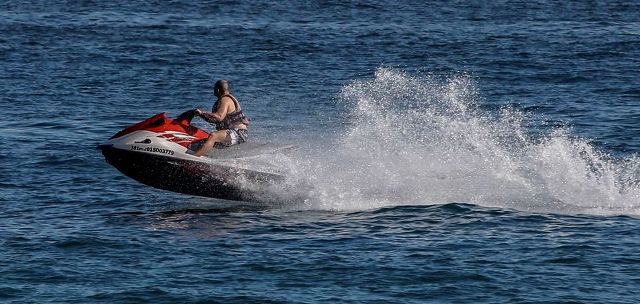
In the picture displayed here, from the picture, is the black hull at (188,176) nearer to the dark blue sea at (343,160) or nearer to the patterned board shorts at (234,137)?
the dark blue sea at (343,160)

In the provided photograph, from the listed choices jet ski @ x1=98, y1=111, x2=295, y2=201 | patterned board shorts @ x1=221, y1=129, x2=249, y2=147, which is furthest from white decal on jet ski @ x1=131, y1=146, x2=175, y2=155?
patterned board shorts @ x1=221, y1=129, x2=249, y2=147

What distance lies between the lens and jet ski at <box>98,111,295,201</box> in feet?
70.0

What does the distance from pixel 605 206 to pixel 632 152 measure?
19.2ft

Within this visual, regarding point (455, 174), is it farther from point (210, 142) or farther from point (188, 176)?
point (188, 176)

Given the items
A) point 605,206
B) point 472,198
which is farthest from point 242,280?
point 605,206

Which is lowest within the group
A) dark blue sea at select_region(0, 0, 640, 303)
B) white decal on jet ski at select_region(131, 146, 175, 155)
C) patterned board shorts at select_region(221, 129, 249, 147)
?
dark blue sea at select_region(0, 0, 640, 303)

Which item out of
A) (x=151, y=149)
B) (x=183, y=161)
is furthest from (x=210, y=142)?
(x=151, y=149)

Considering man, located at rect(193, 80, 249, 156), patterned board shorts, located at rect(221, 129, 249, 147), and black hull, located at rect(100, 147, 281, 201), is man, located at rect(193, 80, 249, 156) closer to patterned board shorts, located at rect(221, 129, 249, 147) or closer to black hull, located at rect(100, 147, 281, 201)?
patterned board shorts, located at rect(221, 129, 249, 147)

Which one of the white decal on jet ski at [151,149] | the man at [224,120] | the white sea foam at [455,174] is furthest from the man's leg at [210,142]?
the white sea foam at [455,174]

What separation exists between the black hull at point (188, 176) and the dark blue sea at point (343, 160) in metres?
0.34

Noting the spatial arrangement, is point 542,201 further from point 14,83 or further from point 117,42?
point 117,42

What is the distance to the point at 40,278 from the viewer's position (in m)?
18.1

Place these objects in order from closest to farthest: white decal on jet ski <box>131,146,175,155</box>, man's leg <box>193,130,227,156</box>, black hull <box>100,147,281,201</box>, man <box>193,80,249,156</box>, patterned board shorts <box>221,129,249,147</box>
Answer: white decal on jet ski <box>131,146,175,155</box> < black hull <box>100,147,281,201</box> < man's leg <box>193,130,227,156</box> < man <box>193,80,249,156</box> < patterned board shorts <box>221,129,249,147</box>

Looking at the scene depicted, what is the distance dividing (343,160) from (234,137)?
2726 mm
